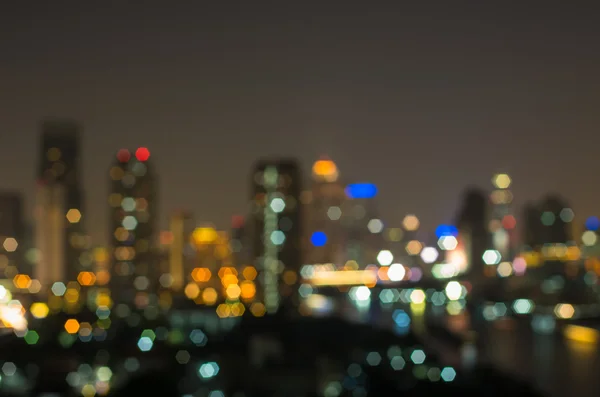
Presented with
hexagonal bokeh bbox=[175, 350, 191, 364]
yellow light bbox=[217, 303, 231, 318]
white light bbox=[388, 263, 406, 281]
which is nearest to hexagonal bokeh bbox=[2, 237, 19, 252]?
yellow light bbox=[217, 303, 231, 318]

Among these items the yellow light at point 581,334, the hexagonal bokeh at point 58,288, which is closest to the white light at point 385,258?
the hexagonal bokeh at point 58,288

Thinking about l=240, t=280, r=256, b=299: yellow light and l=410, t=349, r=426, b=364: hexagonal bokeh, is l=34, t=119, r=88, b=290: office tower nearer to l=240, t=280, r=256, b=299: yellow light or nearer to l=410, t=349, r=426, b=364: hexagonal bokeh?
l=240, t=280, r=256, b=299: yellow light

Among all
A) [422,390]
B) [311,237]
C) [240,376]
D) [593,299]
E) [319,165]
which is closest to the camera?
[422,390]

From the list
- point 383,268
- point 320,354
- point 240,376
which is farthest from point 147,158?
point 240,376

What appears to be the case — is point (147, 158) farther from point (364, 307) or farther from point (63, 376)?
point (63, 376)

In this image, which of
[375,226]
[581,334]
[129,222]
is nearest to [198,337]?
[581,334]
